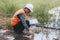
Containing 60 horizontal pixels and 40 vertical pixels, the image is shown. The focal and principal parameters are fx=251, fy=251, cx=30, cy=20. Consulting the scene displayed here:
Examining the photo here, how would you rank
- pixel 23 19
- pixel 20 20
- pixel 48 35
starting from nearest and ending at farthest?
pixel 23 19
pixel 20 20
pixel 48 35

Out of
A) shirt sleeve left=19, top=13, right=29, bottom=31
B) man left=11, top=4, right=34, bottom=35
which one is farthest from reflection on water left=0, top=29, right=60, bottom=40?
shirt sleeve left=19, top=13, right=29, bottom=31

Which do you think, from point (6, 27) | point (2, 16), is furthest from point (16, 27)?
point (2, 16)

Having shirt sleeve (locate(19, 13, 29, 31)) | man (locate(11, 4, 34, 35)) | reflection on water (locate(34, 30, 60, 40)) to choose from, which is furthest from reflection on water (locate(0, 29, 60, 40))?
shirt sleeve (locate(19, 13, 29, 31))

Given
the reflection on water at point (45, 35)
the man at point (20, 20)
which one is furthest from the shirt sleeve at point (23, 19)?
the reflection on water at point (45, 35)

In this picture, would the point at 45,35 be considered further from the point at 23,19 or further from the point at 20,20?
the point at 23,19

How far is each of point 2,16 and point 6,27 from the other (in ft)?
4.37

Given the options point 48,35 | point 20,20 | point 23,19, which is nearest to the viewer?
point 23,19

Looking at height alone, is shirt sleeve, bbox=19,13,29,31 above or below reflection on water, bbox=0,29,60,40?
above

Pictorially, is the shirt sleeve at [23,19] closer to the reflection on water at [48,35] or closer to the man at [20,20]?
the man at [20,20]

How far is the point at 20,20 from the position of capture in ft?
26.8

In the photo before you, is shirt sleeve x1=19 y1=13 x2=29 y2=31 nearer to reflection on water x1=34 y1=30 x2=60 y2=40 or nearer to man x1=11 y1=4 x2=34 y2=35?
man x1=11 y1=4 x2=34 y2=35

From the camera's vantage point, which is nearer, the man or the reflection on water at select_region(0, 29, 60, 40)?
the man

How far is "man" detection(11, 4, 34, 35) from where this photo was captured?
7.87m

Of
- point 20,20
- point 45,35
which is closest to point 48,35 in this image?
point 45,35
